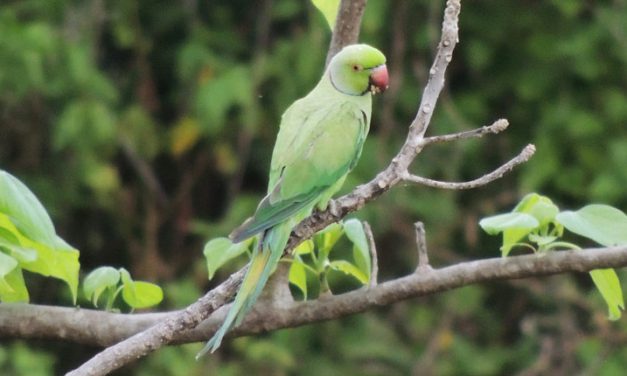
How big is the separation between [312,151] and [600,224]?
0.61m

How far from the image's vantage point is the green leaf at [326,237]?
5.57 ft

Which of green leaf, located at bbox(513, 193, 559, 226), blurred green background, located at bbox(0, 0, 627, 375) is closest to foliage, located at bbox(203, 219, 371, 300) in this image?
green leaf, located at bbox(513, 193, 559, 226)

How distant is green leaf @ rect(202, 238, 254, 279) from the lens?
1.69 meters

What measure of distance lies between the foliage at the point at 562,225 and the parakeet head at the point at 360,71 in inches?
21.8

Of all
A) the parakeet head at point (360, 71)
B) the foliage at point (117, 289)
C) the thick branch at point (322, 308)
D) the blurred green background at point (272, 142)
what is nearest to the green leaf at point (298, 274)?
the thick branch at point (322, 308)

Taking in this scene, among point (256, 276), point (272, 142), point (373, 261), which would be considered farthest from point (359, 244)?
point (272, 142)

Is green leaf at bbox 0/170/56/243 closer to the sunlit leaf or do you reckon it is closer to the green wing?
the sunlit leaf

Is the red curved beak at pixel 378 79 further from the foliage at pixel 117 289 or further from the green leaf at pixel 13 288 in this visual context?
the green leaf at pixel 13 288

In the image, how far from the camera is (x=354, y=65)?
207 cm

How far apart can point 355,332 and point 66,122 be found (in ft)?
4.65

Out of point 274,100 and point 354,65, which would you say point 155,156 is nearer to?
point 274,100

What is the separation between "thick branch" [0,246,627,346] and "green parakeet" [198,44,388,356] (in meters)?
0.14

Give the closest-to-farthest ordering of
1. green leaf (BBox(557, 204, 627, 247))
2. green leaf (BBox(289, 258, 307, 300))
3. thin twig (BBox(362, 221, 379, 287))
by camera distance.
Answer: green leaf (BBox(557, 204, 627, 247)) → thin twig (BBox(362, 221, 379, 287)) → green leaf (BBox(289, 258, 307, 300))

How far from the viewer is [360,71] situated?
6.82 ft
